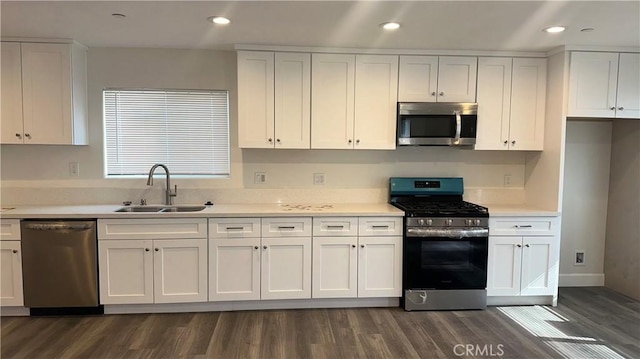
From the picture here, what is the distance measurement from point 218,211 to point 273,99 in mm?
1085

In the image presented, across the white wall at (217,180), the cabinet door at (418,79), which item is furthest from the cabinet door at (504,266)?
the cabinet door at (418,79)

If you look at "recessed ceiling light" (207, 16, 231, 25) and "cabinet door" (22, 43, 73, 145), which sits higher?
"recessed ceiling light" (207, 16, 231, 25)

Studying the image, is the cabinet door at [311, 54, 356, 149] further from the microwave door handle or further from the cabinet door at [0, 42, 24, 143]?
the cabinet door at [0, 42, 24, 143]

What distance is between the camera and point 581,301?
11.7 feet

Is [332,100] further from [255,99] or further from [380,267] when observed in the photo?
[380,267]

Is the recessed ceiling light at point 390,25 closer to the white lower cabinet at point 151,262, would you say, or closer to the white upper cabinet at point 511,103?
the white upper cabinet at point 511,103

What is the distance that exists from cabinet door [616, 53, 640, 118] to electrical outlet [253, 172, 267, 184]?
3.21m

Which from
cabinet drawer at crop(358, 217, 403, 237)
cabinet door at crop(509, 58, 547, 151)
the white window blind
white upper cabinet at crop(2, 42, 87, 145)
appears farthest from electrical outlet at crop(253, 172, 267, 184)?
cabinet door at crop(509, 58, 547, 151)

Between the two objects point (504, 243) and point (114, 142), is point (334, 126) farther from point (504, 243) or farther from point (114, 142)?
point (114, 142)

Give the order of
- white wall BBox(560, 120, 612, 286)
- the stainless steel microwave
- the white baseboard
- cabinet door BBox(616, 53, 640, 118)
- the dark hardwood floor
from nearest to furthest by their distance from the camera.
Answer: the dark hardwood floor
cabinet door BBox(616, 53, 640, 118)
the stainless steel microwave
white wall BBox(560, 120, 612, 286)
the white baseboard

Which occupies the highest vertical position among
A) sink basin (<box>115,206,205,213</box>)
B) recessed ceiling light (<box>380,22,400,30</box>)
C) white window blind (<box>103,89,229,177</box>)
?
recessed ceiling light (<box>380,22,400,30</box>)

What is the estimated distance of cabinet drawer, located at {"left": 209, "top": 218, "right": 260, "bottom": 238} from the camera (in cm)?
317

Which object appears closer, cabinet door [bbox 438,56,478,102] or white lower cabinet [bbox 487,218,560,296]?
white lower cabinet [bbox 487,218,560,296]

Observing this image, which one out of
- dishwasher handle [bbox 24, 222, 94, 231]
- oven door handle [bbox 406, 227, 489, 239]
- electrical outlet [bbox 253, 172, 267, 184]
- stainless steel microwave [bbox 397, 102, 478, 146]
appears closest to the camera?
dishwasher handle [bbox 24, 222, 94, 231]
